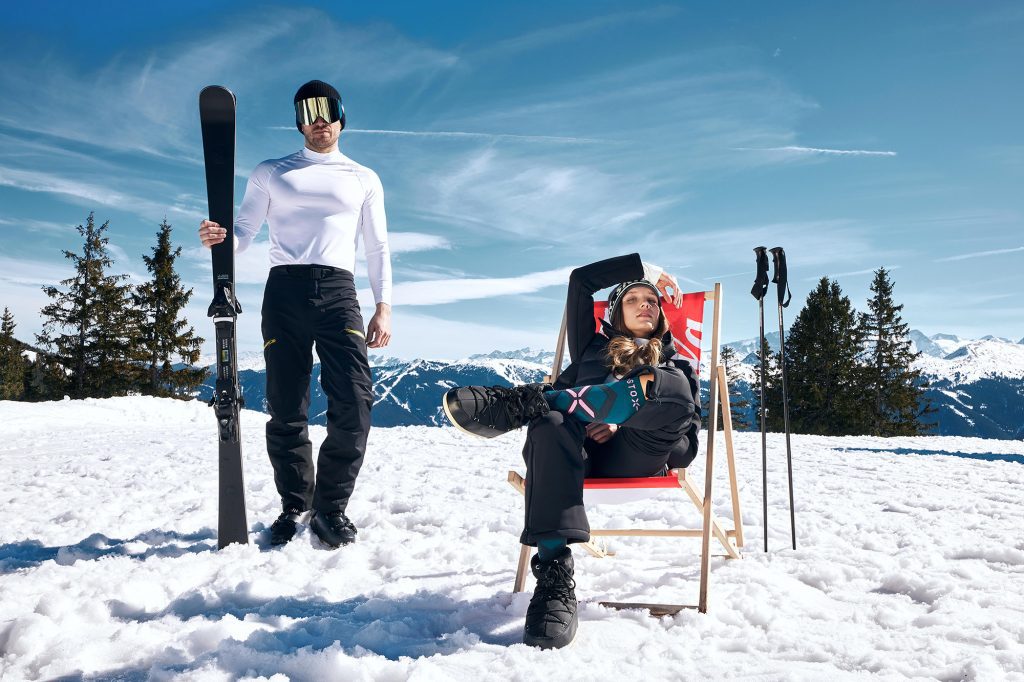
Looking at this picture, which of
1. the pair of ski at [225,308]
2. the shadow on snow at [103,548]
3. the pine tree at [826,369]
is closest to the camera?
the shadow on snow at [103,548]

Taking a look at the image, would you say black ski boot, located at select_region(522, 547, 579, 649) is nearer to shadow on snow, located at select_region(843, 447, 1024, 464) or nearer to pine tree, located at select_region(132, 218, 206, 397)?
shadow on snow, located at select_region(843, 447, 1024, 464)

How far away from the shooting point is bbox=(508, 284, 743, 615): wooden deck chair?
2.83 meters

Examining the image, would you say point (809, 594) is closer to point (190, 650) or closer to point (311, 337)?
point (190, 650)

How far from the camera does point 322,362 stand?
3.77 m

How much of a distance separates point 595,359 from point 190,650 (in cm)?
215

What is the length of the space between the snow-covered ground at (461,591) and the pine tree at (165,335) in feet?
98.0

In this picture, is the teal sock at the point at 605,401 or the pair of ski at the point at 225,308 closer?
the teal sock at the point at 605,401

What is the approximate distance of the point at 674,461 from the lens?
127 inches

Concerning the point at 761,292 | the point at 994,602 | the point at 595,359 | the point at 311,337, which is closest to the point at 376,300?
the point at 311,337

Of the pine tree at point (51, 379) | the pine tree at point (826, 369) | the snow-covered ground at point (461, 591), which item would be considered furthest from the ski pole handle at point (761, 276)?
the pine tree at point (51, 379)

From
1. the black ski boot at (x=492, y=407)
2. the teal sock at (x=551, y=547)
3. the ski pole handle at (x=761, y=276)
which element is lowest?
the teal sock at (x=551, y=547)

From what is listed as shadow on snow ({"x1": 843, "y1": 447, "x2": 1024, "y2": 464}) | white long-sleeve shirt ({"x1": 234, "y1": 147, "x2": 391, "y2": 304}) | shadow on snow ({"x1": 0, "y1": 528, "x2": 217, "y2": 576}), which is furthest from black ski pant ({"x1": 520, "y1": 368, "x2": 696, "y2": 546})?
shadow on snow ({"x1": 843, "y1": 447, "x2": 1024, "y2": 464})

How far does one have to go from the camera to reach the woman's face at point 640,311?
11.3 feet

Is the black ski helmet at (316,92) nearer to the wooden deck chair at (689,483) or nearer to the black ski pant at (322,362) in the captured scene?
the black ski pant at (322,362)
